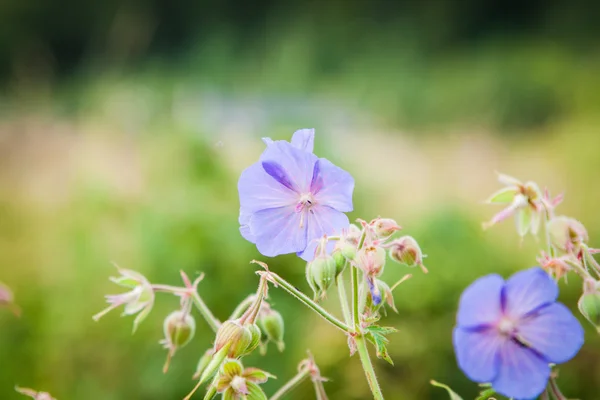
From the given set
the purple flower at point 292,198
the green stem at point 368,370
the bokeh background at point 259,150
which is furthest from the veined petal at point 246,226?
the bokeh background at point 259,150

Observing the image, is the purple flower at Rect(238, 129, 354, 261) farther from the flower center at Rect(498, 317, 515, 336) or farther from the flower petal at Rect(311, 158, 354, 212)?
the flower center at Rect(498, 317, 515, 336)

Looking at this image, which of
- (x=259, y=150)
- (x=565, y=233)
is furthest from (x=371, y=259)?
(x=259, y=150)

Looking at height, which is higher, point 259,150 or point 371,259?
point 371,259

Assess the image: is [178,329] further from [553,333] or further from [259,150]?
[259,150]

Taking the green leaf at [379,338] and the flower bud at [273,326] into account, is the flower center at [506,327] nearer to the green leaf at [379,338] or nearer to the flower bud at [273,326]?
the green leaf at [379,338]

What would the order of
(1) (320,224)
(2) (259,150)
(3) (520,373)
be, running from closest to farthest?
1. (3) (520,373)
2. (1) (320,224)
3. (2) (259,150)

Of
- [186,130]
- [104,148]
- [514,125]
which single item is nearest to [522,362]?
[186,130]

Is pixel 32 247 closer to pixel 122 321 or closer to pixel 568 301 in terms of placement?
pixel 122 321
